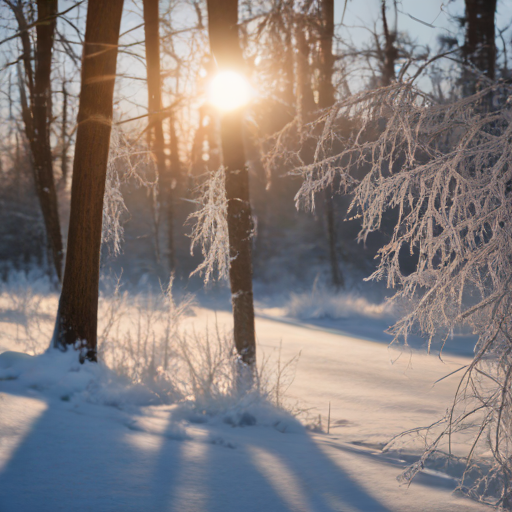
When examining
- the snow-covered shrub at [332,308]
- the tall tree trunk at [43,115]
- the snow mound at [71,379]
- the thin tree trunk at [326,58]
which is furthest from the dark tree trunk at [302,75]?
the snow-covered shrub at [332,308]

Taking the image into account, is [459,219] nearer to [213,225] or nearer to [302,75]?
[213,225]

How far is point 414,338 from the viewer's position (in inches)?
362

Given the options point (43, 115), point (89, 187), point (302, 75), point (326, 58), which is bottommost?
point (89, 187)

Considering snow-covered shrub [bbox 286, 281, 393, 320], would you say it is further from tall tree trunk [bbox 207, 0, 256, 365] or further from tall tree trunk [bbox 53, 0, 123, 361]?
tall tree trunk [bbox 53, 0, 123, 361]

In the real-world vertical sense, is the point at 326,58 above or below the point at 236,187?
above

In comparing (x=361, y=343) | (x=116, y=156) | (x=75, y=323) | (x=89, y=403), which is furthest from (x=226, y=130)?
(x=361, y=343)

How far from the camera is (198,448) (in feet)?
10.8

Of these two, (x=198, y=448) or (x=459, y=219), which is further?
(x=198, y=448)

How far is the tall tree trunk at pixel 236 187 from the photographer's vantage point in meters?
5.20

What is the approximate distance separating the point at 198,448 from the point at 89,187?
3334 millimetres

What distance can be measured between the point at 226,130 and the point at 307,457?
3768mm

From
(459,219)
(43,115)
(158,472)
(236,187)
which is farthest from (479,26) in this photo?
(158,472)

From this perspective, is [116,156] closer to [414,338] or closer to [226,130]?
[226,130]

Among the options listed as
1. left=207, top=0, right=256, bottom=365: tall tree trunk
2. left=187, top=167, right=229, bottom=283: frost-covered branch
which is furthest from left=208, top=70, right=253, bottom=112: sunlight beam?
left=187, top=167, right=229, bottom=283: frost-covered branch
